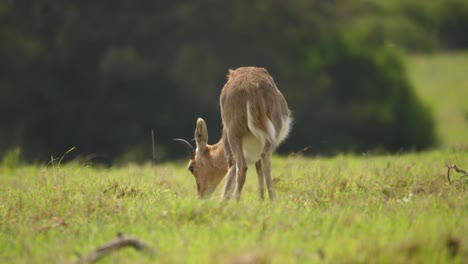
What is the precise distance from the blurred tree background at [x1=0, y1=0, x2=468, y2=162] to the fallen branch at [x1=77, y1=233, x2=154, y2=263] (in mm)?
20299

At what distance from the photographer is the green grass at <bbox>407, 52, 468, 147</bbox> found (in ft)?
115

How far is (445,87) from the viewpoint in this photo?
39.5 meters

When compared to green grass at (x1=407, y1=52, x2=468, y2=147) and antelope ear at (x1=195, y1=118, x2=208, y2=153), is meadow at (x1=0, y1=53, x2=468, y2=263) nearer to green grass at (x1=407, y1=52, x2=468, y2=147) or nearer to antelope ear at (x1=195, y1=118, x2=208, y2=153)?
antelope ear at (x1=195, y1=118, x2=208, y2=153)

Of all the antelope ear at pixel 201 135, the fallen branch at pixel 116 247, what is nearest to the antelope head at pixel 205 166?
the antelope ear at pixel 201 135

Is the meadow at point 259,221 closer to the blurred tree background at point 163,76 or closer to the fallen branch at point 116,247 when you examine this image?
the fallen branch at point 116,247

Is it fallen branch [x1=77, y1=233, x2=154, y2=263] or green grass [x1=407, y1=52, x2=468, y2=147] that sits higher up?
fallen branch [x1=77, y1=233, x2=154, y2=263]

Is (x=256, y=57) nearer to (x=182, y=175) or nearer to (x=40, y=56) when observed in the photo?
(x=40, y=56)

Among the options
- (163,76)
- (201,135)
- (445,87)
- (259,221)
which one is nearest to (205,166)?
(201,135)

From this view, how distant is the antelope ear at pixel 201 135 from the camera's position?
8.77 meters

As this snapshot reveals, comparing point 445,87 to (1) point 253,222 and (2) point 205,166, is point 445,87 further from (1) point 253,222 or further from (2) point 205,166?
(1) point 253,222

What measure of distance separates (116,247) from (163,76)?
23.3 m

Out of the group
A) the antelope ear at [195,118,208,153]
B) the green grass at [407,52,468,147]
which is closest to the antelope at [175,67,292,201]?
the antelope ear at [195,118,208,153]

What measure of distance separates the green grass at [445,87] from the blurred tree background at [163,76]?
4.41m

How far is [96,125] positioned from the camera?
27.5 meters
